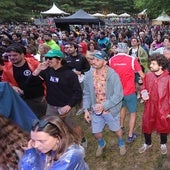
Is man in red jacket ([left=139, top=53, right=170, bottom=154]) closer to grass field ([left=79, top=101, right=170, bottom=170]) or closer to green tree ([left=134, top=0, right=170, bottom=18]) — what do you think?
grass field ([left=79, top=101, right=170, bottom=170])

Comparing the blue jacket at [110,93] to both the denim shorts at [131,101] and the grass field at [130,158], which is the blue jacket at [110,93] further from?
the grass field at [130,158]

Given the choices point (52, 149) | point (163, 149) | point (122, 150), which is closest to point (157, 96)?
point (163, 149)

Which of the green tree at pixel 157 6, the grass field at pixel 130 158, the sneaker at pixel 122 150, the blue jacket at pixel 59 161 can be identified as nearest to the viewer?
the blue jacket at pixel 59 161

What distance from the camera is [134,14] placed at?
55.7 meters

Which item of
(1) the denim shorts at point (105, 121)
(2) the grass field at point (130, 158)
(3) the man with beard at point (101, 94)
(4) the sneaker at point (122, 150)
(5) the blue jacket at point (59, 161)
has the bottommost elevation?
(2) the grass field at point (130, 158)

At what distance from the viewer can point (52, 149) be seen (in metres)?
2.21

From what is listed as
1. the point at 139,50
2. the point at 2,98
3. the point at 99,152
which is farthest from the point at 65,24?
the point at 2,98

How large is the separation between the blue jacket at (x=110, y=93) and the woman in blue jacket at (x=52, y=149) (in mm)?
2392

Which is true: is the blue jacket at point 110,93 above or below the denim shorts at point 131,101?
above

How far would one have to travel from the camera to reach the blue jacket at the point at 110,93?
15.3ft

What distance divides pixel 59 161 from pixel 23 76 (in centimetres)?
279

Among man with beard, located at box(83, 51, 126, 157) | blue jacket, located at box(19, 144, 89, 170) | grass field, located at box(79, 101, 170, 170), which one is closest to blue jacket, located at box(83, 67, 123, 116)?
man with beard, located at box(83, 51, 126, 157)


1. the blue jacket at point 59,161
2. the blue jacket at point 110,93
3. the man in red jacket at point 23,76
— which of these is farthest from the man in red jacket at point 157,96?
the blue jacket at point 59,161

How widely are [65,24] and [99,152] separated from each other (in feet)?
49.9
